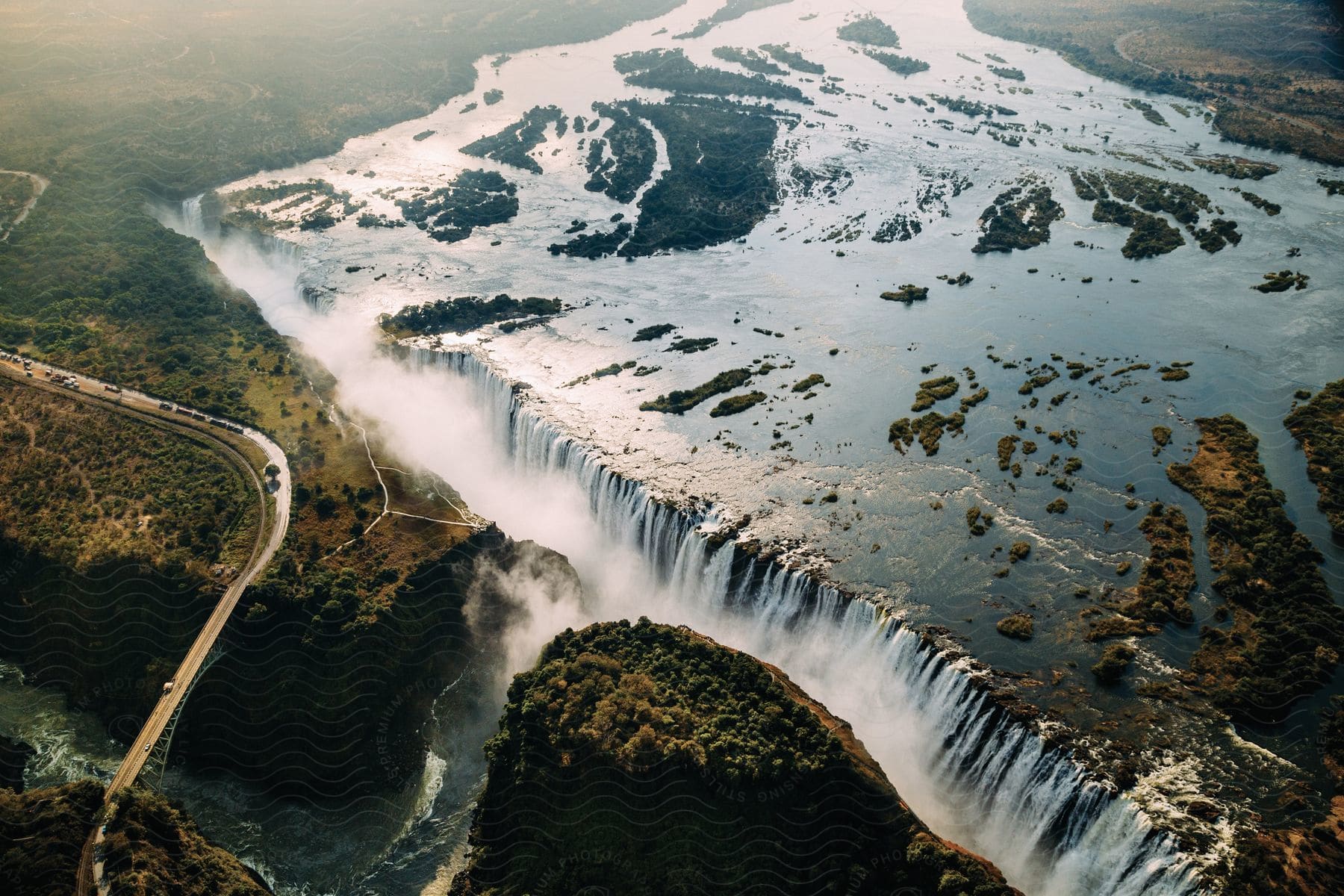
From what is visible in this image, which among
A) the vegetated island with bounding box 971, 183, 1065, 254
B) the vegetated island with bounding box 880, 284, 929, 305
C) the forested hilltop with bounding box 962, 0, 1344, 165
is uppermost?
the forested hilltop with bounding box 962, 0, 1344, 165

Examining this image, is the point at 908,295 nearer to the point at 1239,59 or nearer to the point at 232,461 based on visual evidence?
the point at 232,461

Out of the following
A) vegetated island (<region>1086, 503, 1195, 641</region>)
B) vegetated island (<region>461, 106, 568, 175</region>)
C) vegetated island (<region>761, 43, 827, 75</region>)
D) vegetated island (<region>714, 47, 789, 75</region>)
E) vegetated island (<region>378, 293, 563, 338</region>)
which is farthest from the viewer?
vegetated island (<region>761, 43, 827, 75</region>)

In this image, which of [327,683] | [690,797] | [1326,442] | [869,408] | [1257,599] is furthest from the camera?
[869,408]

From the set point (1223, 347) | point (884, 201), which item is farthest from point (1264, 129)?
point (1223, 347)

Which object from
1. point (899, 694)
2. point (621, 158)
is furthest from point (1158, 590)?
point (621, 158)

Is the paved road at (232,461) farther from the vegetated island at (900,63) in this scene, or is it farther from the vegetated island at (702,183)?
the vegetated island at (900,63)

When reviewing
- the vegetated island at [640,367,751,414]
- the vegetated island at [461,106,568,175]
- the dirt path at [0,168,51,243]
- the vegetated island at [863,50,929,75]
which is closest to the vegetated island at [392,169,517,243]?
the vegetated island at [461,106,568,175]

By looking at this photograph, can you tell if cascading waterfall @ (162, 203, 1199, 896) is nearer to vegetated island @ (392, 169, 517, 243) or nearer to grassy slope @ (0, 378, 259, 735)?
grassy slope @ (0, 378, 259, 735)
